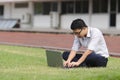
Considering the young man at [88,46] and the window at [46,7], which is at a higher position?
the young man at [88,46]

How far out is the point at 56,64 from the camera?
11.1 m

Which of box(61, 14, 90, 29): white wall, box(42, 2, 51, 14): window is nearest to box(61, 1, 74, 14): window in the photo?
box(61, 14, 90, 29): white wall

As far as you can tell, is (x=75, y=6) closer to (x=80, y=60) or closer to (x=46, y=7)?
(x=46, y=7)

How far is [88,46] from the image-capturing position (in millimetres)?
10562

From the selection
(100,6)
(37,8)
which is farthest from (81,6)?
(37,8)

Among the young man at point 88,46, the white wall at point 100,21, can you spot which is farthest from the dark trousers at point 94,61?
the white wall at point 100,21

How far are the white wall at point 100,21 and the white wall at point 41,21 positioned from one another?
243 inches

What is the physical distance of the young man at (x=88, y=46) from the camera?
1049 centimetres

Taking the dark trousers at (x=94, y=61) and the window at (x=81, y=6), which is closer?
the dark trousers at (x=94, y=61)

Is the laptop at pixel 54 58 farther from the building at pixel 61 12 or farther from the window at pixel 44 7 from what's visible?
the window at pixel 44 7

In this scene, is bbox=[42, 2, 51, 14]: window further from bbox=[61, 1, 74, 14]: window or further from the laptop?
the laptop

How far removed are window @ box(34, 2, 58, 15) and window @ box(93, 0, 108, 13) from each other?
5799 mm

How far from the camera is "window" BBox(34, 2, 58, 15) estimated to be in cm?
4584

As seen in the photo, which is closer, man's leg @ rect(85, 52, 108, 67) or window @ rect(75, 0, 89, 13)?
man's leg @ rect(85, 52, 108, 67)
